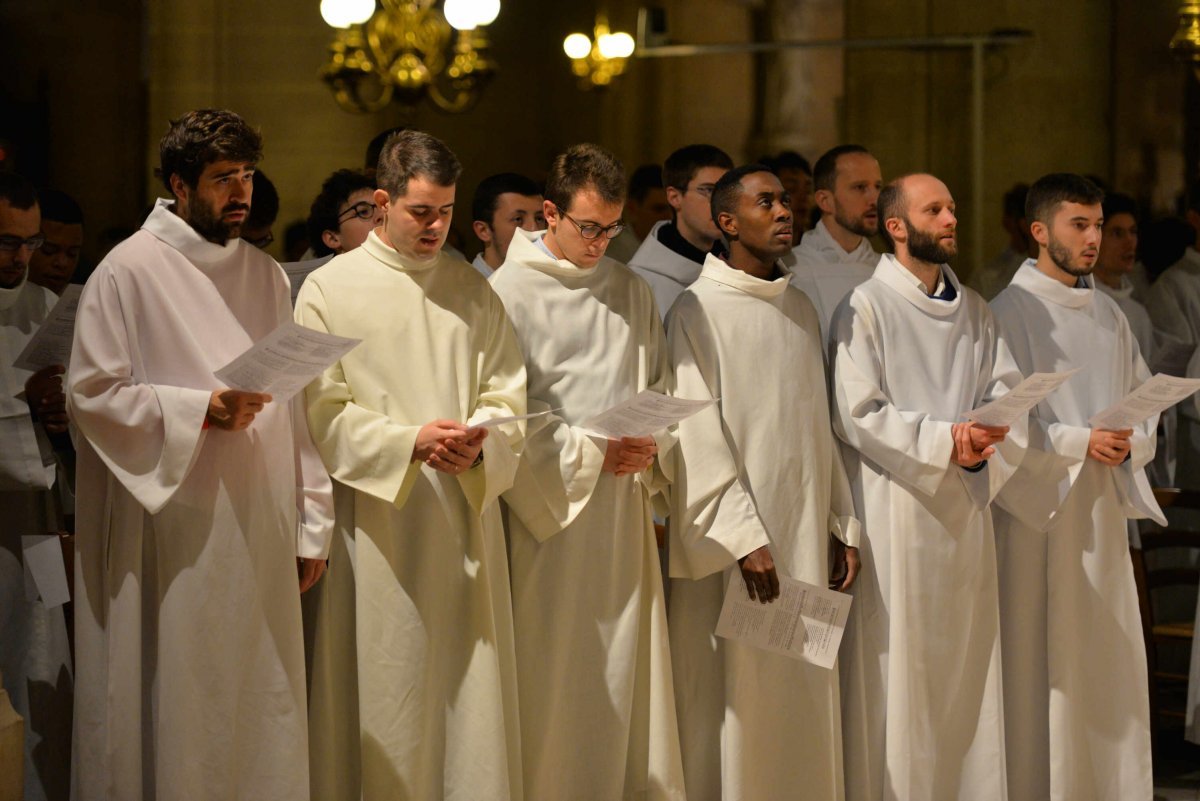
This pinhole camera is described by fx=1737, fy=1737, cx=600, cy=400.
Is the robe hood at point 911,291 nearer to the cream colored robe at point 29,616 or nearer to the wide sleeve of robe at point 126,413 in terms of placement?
the wide sleeve of robe at point 126,413

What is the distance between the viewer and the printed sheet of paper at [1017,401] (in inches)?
208

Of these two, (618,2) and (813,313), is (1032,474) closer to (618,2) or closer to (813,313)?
(813,313)

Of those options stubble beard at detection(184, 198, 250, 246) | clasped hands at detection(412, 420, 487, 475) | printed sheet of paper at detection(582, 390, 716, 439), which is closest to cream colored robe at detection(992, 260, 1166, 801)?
printed sheet of paper at detection(582, 390, 716, 439)

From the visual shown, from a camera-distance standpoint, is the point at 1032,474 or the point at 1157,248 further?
the point at 1157,248

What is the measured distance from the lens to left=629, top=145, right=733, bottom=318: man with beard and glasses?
629 centimetres

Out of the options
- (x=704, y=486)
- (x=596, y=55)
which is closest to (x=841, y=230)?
(x=704, y=486)

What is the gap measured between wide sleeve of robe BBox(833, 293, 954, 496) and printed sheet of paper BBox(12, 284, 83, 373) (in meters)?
2.42

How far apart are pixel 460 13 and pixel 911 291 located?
4328 mm

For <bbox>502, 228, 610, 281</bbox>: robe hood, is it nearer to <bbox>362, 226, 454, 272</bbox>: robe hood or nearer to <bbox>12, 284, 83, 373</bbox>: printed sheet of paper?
<bbox>362, 226, 454, 272</bbox>: robe hood

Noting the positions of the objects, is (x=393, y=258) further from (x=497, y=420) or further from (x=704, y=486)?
(x=704, y=486)

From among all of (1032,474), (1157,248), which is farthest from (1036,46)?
(1032,474)

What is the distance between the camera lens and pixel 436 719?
193 inches

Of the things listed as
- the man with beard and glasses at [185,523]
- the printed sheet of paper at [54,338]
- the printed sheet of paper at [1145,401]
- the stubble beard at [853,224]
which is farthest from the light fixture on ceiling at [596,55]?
the man with beard and glasses at [185,523]

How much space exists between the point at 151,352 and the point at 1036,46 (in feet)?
23.8
